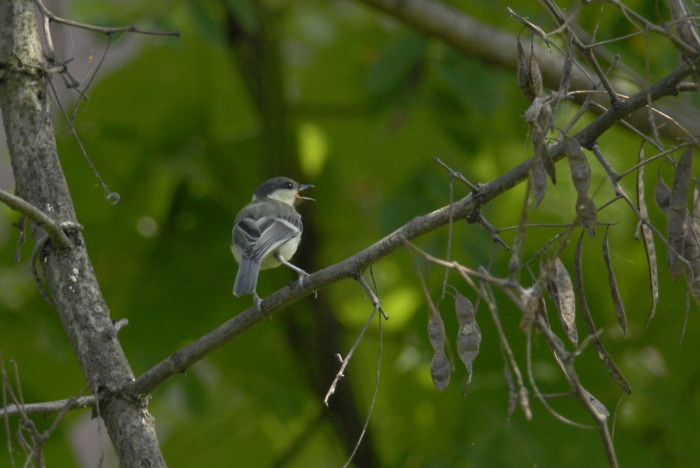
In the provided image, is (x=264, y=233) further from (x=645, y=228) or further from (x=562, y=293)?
(x=645, y=228)

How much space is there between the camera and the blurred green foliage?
12.5 ft

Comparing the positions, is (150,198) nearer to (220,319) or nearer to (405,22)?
(220,319)

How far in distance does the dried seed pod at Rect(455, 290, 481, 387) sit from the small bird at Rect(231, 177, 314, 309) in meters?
1.60

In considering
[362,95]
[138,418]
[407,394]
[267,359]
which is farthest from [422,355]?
[138,418]

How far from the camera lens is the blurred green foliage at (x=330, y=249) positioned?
382cm

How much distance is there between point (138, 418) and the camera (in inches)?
84.9

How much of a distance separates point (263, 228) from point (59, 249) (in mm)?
1603

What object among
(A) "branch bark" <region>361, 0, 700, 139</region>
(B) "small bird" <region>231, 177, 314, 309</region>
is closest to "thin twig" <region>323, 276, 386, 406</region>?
(B) "small bird" <region>231, 177, 314, 309</region>

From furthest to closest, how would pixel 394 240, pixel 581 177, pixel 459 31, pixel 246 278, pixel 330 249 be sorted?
pixel 330 249
pixel 459 31
pixel 246 278
pixel 394 240
pixel 581 177

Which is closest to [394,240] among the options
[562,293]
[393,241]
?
[393,241]

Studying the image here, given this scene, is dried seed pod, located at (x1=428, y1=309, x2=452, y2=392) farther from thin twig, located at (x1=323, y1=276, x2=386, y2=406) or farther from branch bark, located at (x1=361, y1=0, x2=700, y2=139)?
branch bark, located at (x1=361, y1=0, x2=700, y2=139)

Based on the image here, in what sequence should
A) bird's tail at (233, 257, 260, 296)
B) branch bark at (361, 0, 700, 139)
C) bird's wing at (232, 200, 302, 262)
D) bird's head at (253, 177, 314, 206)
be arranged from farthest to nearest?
bird's head at (253, 177, 314, 206) → branch bark at (361, 0, 700, 139) → bird's wing at (232, 200, 302, 262) → bird's tail at (233, 257, 260, 296)

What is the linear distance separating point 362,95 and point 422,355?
1638 mm

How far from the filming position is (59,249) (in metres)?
2.30
